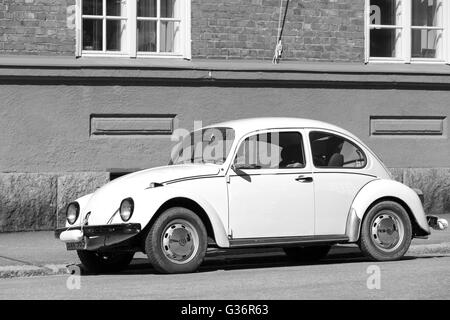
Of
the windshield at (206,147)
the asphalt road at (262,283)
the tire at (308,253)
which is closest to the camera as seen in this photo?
the asphalt road at (262,283)

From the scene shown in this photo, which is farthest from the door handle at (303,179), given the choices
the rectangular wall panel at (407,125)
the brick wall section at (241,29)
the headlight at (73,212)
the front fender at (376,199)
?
the rectangular wall panel at (407,125)

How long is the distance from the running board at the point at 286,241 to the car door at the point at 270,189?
0.04 meters

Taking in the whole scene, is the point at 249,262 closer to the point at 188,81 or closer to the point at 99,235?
the point at 99,235

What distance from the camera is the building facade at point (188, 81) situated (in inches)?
632

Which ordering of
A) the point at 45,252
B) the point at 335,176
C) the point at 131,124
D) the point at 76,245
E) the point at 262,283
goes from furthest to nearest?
1. the point at 131,124
2. the point at 45,252
3. the point at 335,176
4. the point at 76,245
5. the point at 262,283

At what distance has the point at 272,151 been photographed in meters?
11.5

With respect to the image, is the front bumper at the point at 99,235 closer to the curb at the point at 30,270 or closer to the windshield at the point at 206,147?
the curb at the point at 30,270

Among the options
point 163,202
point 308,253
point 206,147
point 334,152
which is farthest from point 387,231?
point 163,202

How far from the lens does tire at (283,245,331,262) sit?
12.6 m

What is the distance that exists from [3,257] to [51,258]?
60 cm

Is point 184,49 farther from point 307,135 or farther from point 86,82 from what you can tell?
point 307,135

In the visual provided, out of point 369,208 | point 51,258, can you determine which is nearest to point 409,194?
point 369,208

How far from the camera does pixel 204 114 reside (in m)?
17.0

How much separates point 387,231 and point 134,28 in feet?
22.0
